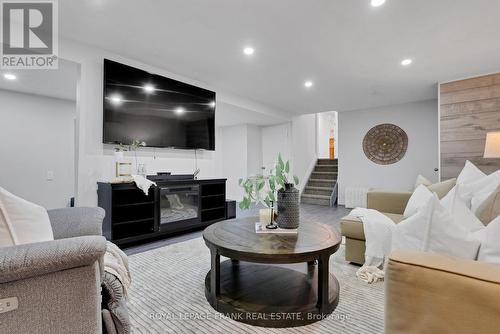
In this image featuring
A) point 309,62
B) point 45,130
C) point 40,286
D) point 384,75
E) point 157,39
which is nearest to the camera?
point 40,286

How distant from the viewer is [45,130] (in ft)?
13.5

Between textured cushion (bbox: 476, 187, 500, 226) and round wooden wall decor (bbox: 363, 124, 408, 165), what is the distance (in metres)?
4.07

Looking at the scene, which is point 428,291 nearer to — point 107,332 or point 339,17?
point 107,332

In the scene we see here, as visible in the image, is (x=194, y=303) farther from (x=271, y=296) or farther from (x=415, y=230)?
(x=415, y=230)

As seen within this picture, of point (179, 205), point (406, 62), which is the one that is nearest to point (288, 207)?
point (179, 205)

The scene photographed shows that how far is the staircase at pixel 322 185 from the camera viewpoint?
6.41 metres

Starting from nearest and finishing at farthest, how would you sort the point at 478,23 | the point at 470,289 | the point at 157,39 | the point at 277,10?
the point at 470,289 → the point at 277,10 → the point at 478,23 → the point at 157,39

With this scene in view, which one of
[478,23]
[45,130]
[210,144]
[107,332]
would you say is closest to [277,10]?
[478,23]

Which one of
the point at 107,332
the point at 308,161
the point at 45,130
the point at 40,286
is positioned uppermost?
the point at 45,130

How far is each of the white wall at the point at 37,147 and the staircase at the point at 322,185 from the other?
5.30 meters

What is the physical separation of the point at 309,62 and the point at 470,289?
10.6 feet

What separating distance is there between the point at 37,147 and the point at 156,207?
2.55 metres

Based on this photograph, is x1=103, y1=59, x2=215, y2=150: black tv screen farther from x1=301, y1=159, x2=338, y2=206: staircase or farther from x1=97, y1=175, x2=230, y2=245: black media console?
x1=301, y1=159, x2=338, y2=206: staircase

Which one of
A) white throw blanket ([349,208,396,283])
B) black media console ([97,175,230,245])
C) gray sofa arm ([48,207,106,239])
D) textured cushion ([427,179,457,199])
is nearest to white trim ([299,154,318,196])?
black media console ([97,175,230,245])
